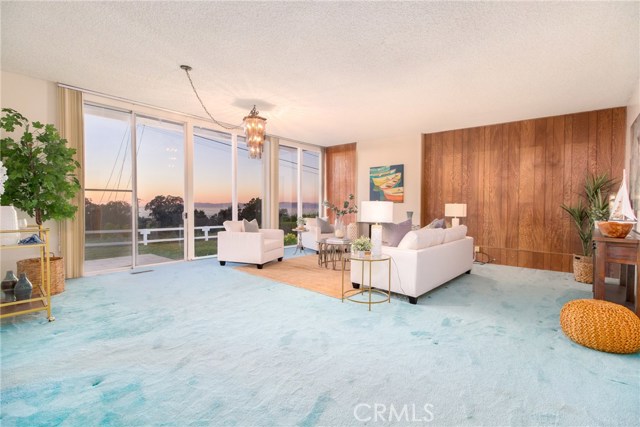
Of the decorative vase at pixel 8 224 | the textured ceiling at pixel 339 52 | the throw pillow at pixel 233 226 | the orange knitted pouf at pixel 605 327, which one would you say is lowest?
the orange knitted pouf at pixel 605 327

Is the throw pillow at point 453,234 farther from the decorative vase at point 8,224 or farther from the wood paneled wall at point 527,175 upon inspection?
the decorative vase at point 8,224

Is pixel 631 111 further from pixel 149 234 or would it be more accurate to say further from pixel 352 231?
pixel 149 234

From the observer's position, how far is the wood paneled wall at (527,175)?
17.3 feet

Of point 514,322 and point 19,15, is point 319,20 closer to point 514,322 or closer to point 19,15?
point 19,15

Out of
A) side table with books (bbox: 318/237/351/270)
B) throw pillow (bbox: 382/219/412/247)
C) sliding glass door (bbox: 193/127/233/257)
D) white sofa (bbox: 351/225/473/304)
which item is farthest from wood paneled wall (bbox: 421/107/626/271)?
sliding glass door (bbox: 193/127/233/257)

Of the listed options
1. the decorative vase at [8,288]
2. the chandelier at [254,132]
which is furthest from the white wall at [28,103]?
the chandelier at [254,132]

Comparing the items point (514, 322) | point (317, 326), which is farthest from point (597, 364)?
point (317, 326)

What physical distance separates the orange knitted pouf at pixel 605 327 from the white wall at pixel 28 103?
20.2 ft

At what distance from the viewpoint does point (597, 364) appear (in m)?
2.20

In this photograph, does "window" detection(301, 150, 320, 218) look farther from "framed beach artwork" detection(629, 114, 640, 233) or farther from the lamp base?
"framed beach artwork" detection(629, 114, 640, 233)

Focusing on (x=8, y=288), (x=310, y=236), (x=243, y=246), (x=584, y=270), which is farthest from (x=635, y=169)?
(x=8, y=288)

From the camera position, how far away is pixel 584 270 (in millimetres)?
4598

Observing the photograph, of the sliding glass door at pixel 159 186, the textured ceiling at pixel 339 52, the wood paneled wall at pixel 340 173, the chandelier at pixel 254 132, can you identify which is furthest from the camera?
the wood paneled wall at pixel 340 173

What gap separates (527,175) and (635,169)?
5.79 feet
